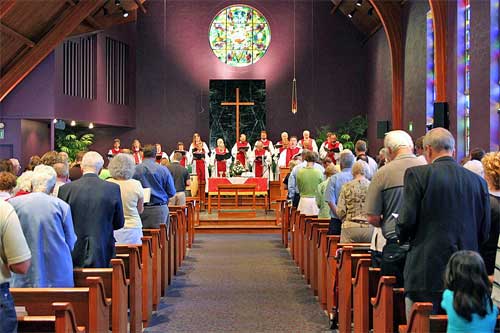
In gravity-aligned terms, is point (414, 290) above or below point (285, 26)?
below

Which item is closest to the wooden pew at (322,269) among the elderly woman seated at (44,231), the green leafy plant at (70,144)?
the elderly woman seated at (44,231)

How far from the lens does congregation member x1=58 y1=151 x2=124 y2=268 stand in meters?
5.37

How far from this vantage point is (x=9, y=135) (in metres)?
17.5

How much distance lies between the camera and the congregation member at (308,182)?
988cm

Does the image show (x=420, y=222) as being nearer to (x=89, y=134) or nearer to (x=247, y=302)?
(x=247, y=302)

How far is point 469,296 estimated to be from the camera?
3.02 metres

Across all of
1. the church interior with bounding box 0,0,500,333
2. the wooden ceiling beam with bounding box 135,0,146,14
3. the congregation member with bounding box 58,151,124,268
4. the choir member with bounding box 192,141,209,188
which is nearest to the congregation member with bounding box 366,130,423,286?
the church interior with bounding box 0,0,500,333

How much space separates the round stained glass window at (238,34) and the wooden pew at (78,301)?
59.8 ft

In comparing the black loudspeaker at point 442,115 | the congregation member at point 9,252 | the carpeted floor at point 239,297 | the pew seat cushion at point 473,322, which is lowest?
the carpeted floor at point 239,297

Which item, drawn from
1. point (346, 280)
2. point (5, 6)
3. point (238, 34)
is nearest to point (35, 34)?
point (5, 6)

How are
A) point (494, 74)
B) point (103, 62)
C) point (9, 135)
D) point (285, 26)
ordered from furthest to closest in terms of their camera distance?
point (285, 26), point (103, 62), point (9, 135), point (494, 74)

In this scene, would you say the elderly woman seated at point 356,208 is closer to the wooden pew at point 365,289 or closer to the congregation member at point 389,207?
the wooden pew at point 365,289

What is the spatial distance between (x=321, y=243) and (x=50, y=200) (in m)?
3.27

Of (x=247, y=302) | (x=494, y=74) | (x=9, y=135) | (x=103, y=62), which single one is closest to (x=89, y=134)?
(x=103, y=62)
